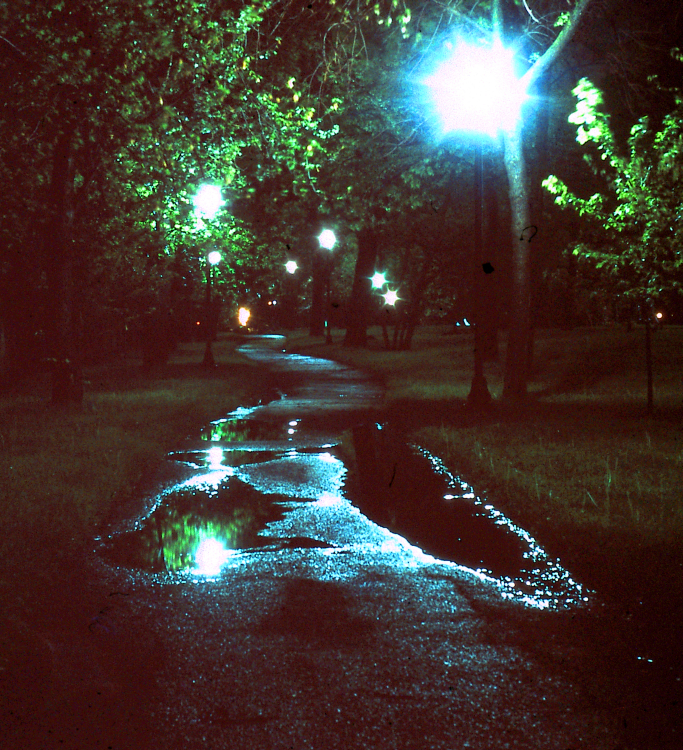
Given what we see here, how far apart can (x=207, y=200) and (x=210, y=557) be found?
1479cm

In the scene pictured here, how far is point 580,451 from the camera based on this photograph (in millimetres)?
11102

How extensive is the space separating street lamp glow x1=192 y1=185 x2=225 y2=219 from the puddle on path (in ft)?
27.3

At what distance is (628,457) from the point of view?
34.5ft

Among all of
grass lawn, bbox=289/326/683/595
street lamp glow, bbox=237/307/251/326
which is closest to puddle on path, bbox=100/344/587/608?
grass lawn, bbox=289/326/683/595

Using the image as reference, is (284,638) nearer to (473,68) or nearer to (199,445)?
(199,445)

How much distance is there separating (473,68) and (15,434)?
34.3 feet

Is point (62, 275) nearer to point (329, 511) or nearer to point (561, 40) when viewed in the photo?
point (561, 40)

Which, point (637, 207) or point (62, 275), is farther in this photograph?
point (62, 275)

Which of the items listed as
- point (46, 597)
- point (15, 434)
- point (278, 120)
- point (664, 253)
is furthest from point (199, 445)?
point (664, 253)

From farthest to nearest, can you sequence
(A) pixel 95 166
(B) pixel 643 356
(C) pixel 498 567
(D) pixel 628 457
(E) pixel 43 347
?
1. (E) pixel 43 347
2. (B) pixel 643 356
3. (A) pixel 95 166
4. (D) pixel 628 457
5. (C) pixel 498 567

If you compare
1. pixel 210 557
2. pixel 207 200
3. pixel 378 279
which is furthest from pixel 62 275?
pixel 378 279

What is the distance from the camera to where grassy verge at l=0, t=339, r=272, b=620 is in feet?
22.3

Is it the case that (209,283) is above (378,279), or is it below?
below

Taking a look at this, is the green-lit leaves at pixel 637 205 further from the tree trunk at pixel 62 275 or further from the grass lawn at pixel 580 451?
the tree trunk at pixel 62 275
